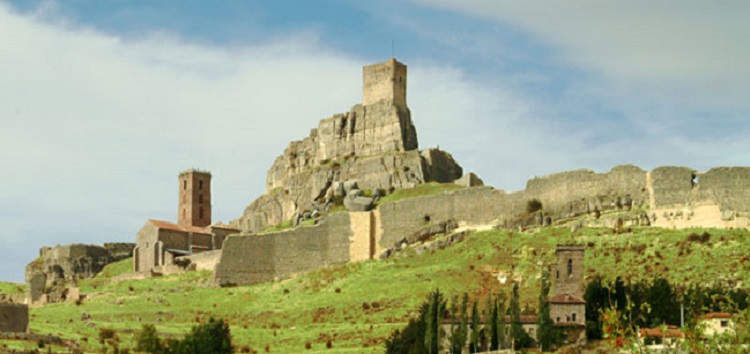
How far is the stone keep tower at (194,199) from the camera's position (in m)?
92.7

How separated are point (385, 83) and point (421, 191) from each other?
1041 cm

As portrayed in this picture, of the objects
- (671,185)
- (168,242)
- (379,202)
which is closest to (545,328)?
(671,185)

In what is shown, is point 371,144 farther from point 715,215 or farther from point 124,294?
point 715,215

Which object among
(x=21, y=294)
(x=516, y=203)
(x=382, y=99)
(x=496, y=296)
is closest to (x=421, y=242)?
(x=516, y=203)

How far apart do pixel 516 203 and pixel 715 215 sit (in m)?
10.3

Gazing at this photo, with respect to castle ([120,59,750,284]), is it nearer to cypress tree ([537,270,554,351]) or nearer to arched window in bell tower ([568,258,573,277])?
arched window in bell tower ([568,258,573,277])

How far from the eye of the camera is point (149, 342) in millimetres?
50906

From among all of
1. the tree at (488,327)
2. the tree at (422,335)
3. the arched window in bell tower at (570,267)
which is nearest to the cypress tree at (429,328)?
the tree at (422,335)

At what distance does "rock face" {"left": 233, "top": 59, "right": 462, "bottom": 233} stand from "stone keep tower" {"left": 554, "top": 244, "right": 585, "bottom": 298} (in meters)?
23.0

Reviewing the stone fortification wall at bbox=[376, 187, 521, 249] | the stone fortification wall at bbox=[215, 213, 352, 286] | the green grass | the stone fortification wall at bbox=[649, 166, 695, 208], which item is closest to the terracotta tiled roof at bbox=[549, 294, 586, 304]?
the stone fortification wall at bbox=[649, 166, 695, 208]

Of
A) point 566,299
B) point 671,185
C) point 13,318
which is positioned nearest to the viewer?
point 566,299

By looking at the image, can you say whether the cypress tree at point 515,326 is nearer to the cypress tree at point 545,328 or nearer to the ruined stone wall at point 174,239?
the cypress tree at point 545,328

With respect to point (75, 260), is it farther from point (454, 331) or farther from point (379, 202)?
point (454, 331)

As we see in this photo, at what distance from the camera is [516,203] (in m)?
65.3
